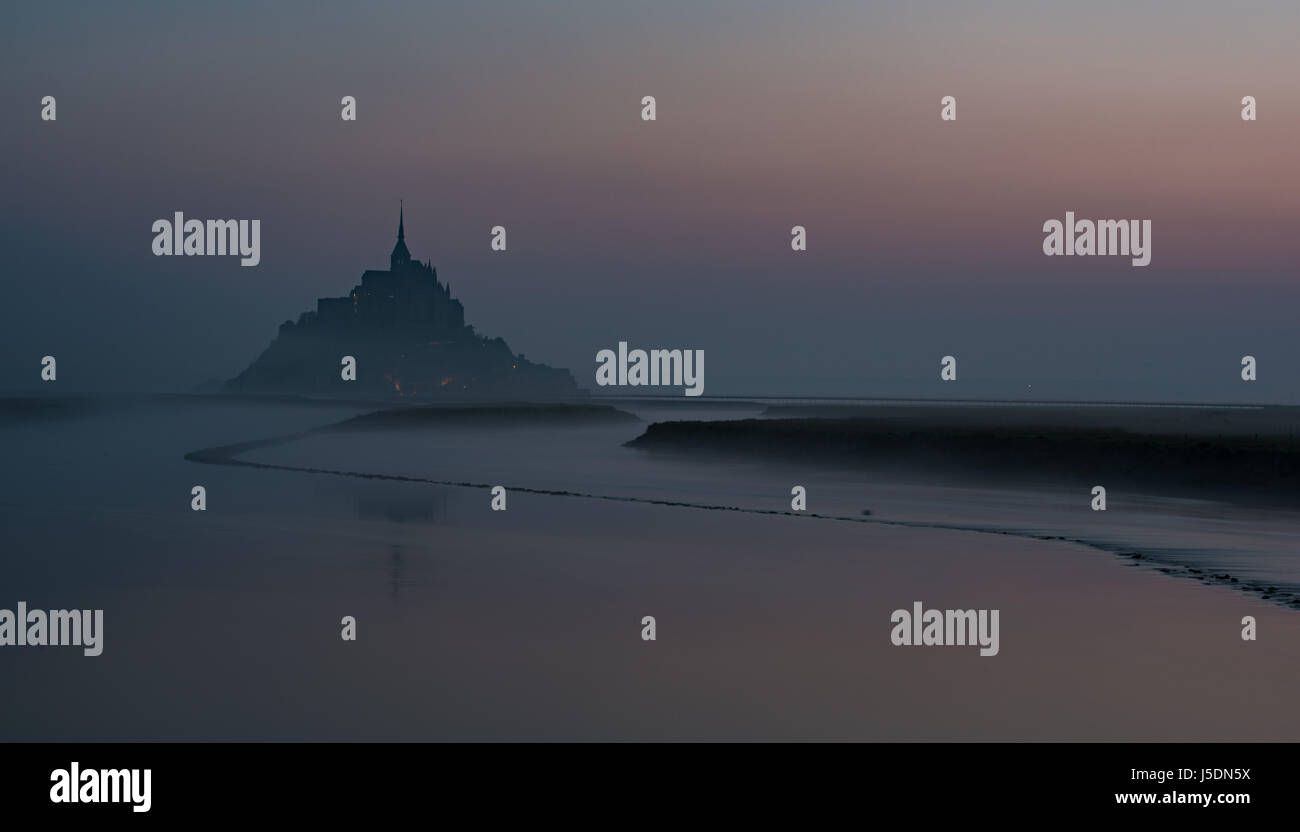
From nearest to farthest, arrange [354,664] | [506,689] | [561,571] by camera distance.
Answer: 1. [506,689]
2. [354,664]
3. [561,571]

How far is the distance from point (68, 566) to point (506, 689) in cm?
1305

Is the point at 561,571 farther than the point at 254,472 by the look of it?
No

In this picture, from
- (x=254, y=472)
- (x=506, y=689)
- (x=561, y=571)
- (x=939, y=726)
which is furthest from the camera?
(x=254, y=472)

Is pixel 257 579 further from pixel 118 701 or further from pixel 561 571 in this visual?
pixel 118 701

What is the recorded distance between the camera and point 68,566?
24.5m

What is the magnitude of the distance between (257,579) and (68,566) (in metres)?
4.20

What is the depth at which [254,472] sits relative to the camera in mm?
53438
